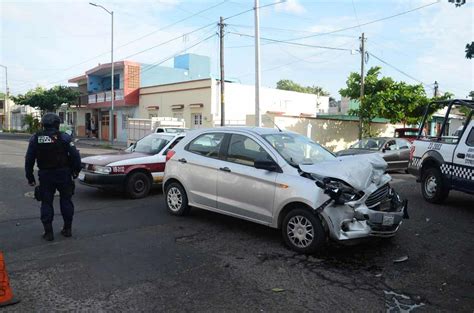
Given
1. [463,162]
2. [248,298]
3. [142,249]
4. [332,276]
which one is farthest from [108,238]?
[463,162]

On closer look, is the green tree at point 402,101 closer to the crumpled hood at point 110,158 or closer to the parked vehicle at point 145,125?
the parked vehicle at point 145,125

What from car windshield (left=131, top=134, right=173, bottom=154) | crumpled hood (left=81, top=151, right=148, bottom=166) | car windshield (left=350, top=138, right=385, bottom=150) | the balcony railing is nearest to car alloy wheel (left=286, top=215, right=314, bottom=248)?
crumpled hood (left=81, top=151, right=148, bottom=166)

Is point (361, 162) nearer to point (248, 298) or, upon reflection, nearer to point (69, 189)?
point (248, 298)

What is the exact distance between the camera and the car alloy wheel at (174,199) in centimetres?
719

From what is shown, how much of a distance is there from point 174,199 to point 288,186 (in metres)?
2.57

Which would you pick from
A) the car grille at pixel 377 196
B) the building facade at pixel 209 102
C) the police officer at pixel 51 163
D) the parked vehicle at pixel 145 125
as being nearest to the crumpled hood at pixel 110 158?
the police officer at pixel 51 163

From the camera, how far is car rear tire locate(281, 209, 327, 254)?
17.0 ft

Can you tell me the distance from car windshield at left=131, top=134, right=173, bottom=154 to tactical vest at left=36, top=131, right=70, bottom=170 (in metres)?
3.88

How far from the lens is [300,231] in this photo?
5363 mm

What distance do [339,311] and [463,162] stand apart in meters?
5.65

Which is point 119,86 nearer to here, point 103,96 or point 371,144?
point 103,96

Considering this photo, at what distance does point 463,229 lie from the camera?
22.3 ft

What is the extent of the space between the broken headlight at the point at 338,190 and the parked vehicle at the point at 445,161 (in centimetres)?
388

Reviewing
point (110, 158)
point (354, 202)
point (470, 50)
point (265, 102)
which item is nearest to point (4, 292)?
point (354, 202)
